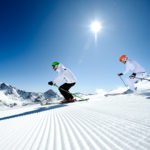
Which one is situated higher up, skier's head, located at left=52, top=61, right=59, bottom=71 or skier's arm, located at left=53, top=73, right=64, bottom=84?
skier's head, located at left=52, top=61, right=59, bottom=71

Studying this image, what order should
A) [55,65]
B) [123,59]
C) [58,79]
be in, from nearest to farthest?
1. [58,79]
2. [55,65]
3. [123,59]

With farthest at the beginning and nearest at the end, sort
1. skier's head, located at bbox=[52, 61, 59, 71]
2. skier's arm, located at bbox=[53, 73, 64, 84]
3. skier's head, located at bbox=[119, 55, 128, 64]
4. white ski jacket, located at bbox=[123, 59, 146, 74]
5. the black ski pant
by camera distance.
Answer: skier's head, located at bbox=[119, 55, 128, 64] < white ski jacket, located at bbox=[123, 59, 146, 74] < the black ski pant < skier's head, located at bbox=[52, 61, 59, 71] < skier's arm, located at bbox=[53, 73, 64, 84]

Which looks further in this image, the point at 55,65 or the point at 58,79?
the point at 55,65

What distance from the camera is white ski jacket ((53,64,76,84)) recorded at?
545cm

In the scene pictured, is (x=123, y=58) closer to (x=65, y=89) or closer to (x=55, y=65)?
(x=65, y=89)

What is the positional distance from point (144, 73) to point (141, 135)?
291 inches

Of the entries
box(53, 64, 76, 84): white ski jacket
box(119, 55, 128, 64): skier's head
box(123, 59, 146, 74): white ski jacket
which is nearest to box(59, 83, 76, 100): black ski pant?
box(53, 64, 76, 84): white ski jacket

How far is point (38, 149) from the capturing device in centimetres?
77

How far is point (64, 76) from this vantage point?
565 cm

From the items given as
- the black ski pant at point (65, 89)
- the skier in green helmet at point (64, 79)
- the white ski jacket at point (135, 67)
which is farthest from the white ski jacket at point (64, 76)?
the white ski jacket at point (135, 67)

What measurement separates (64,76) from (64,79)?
1.29 ft

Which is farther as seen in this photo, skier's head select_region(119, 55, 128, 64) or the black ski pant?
skier's head select_region(119, 55, 128, 64)

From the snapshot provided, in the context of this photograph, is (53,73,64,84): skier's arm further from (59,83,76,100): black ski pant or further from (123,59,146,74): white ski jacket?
(123,59,146,74): white ski jacket

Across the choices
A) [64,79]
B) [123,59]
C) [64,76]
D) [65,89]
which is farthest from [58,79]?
[123,59]
